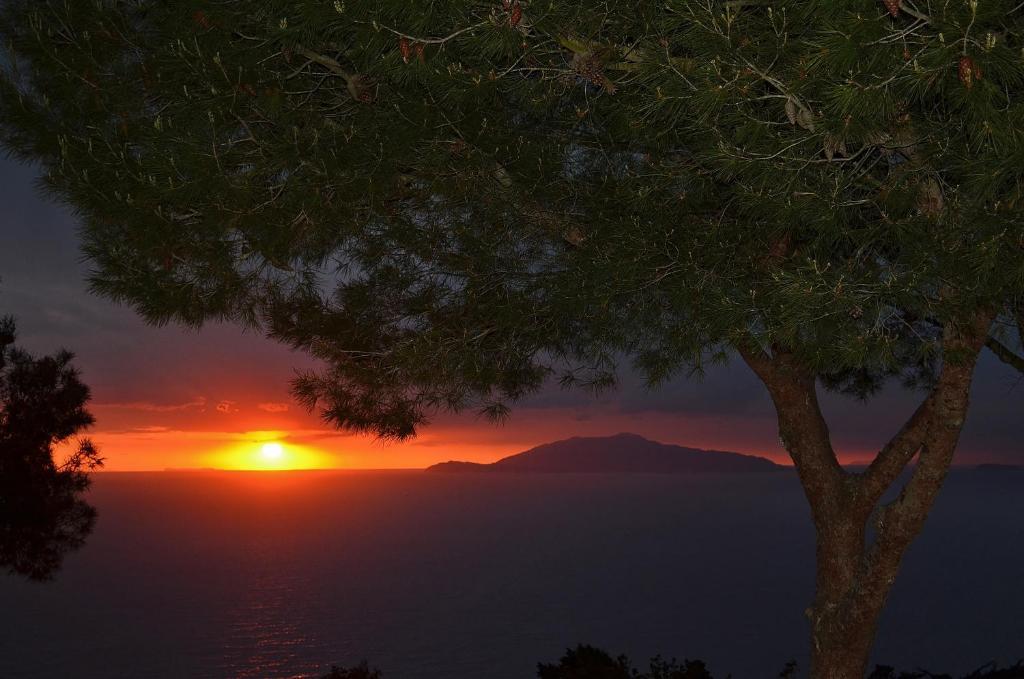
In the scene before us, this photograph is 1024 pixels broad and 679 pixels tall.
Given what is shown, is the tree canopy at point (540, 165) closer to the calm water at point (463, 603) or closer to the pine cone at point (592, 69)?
the pine cone at point (592, 69)

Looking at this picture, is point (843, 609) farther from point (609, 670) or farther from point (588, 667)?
point (588, 667)

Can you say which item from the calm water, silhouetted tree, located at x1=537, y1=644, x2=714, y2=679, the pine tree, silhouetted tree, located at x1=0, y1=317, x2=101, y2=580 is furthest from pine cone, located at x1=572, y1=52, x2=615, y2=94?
the calm water

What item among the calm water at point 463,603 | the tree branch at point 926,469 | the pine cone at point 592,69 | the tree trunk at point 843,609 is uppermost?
the pine cone at point 592,69

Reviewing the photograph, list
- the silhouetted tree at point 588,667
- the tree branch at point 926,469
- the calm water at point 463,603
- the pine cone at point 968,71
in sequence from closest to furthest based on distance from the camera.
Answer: the pine cone at point 968,71 → the tree branch at point 926,469 → the silhouetted tree at point 588,667 → the calm water at point 463,603

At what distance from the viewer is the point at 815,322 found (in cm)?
563

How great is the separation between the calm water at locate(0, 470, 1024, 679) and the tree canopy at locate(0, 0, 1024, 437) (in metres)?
62.0

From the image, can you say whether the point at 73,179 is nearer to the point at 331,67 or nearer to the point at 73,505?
the point at 331,67

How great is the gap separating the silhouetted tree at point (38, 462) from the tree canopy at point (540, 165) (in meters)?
7.91

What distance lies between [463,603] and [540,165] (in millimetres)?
90209

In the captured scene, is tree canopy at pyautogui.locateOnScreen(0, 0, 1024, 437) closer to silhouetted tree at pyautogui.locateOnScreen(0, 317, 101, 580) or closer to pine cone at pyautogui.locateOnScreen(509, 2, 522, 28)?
pine cone at pyautogui.locateOnScreen(509, 2, 522, 28)

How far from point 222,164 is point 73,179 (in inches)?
48.5

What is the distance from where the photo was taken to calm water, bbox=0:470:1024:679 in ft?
235

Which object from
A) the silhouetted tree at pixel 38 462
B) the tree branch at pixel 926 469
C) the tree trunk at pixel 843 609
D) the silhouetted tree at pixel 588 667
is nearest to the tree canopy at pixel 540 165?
the tree branch at pixel 926 469

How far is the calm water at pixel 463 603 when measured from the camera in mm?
71750
